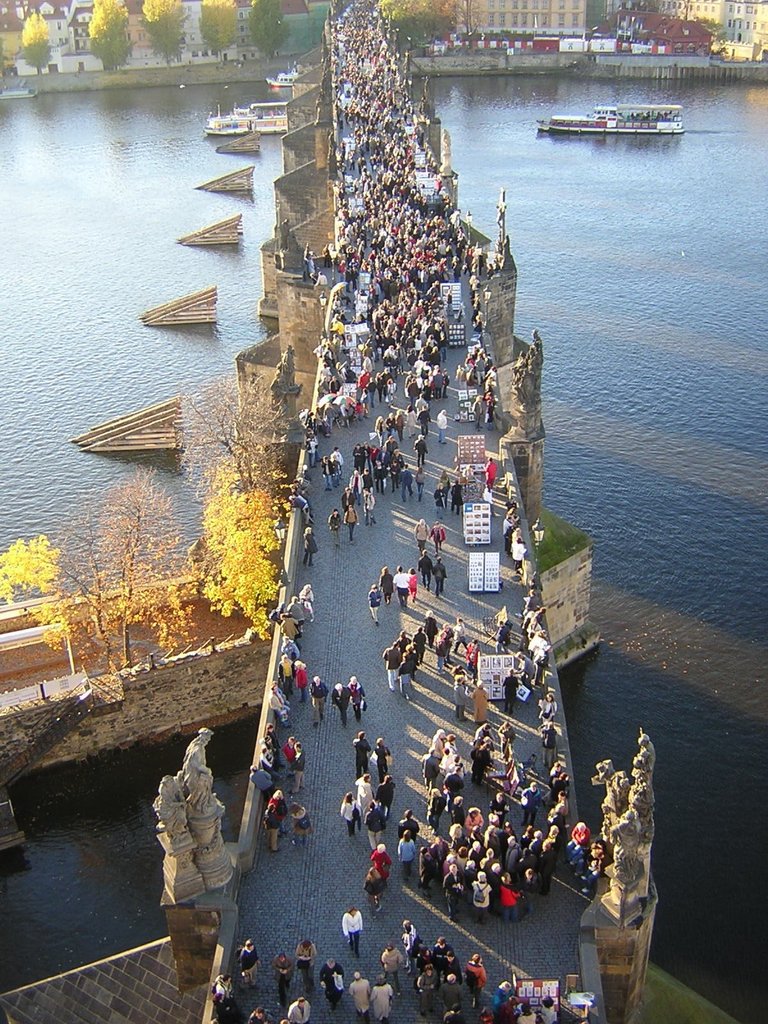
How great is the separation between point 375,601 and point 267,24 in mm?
167689

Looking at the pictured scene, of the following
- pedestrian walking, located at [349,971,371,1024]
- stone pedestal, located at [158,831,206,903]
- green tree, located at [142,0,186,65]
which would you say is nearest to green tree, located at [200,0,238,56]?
green tree, located at [142,0,186,65]

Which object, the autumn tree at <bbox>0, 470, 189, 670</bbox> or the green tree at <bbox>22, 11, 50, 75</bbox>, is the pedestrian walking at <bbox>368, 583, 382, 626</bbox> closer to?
the autumn tree at <bbox>0, 470, 189, 670</bbox>

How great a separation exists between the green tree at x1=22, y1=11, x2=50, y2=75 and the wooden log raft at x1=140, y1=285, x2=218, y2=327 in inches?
4124

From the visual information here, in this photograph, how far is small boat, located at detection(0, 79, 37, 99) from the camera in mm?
174375

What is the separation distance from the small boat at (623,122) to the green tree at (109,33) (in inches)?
2611

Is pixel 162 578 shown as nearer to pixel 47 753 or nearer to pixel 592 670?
pixel 47 753

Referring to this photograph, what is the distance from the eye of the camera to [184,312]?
88875mm

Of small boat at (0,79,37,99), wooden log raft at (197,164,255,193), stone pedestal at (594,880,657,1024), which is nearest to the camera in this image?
stone pedestal at (594,880,657,1024)

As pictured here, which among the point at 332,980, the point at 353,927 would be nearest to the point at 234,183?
the point at 353,927

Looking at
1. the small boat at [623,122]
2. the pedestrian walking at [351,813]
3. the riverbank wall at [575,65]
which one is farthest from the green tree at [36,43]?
the pedestrian walking at [351,813]

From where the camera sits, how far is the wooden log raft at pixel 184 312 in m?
88.4

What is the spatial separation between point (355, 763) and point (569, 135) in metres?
129

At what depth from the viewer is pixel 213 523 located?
50.8m

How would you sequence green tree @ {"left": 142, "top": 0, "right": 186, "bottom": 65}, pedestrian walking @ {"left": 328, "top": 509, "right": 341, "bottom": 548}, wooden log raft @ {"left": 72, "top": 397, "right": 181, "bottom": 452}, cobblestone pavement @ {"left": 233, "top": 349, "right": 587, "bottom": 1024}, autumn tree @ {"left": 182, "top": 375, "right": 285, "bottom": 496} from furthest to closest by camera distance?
green tree @ {"left": 142, "top": 0, "right": 186, "bottom": 65}
wooden log raft @ {"left": 72, "top": 397, "right": 181, "bottom": 452}
autumn tree @ {"left": 182, "top": 375, "right": 285, "bottom": 496}
pedestrian walking @ {"left": 328, "top": 509, "right": 341, "bottom": 548}
cobblestone pavement @ {"left": 233, "top": 349, "right": 587, "bottom": 1024}
